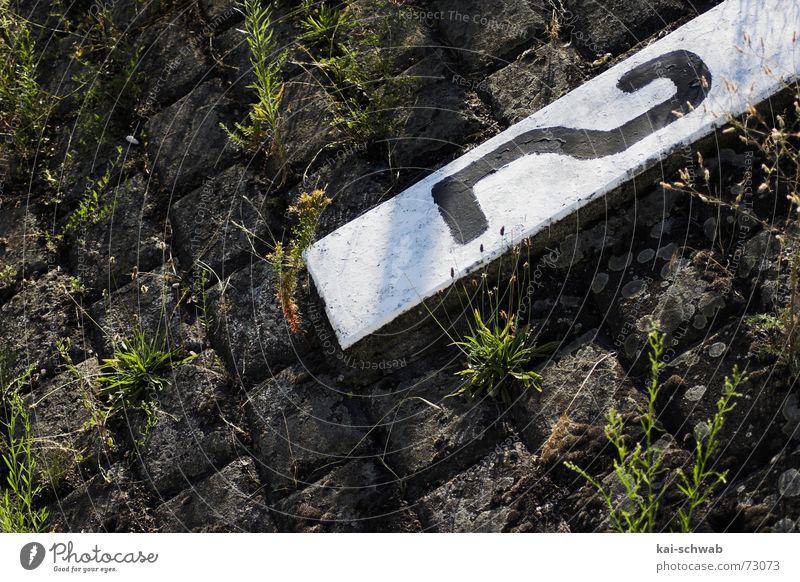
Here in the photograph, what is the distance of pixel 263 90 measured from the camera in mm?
3766

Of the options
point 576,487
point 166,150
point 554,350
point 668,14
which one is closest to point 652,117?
point 668,14

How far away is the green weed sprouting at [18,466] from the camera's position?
11.2 feet

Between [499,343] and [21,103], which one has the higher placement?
[21,103]

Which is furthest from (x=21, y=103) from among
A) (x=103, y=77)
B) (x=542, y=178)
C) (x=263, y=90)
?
(x=542, y=178)

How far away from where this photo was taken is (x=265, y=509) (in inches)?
131

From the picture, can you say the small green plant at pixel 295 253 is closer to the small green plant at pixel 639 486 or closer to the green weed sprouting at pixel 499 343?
the green weed sprouting at pixel 499 343

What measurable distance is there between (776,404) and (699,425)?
24 cm

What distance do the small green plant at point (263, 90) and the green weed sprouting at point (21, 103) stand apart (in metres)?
0.89

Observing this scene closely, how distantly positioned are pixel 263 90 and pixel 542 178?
1.12 meters

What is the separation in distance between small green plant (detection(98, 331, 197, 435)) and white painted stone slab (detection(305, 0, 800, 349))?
0.64 metres

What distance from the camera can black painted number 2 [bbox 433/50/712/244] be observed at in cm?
350

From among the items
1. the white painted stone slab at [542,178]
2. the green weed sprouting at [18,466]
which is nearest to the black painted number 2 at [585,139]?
the white painted stone slab at [542,178]

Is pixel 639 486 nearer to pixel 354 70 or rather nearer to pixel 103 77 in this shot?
pixel 354 70

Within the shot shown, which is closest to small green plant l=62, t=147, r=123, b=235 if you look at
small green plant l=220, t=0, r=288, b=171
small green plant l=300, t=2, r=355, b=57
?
small green plant l=220, t=0, r=288, b=171
